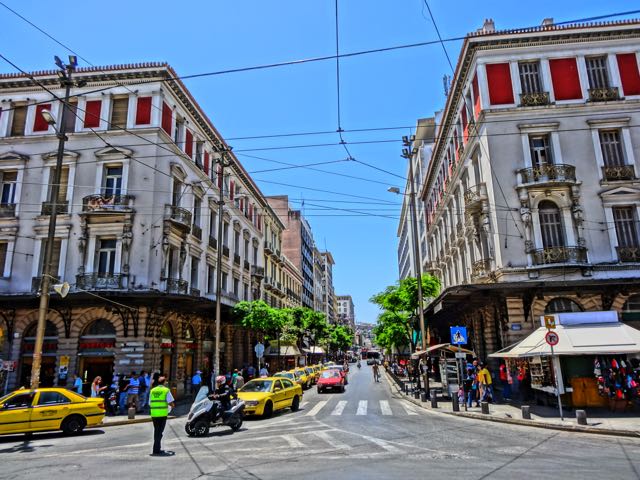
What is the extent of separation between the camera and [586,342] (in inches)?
664

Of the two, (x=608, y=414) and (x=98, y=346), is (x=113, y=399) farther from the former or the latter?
(x=608, y=414)

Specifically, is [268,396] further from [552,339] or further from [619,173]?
[619,173]

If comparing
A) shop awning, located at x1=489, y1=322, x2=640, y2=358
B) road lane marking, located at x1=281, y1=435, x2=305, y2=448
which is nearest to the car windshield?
road lane marking, located at x1=281, y1=435, x2=305, y2=448

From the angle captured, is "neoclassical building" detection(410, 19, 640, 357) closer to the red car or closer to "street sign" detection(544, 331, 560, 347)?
"street sign" detection(544, 331, 560, 347)

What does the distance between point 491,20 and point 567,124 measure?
1033 centimetres

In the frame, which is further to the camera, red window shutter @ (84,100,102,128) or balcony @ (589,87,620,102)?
red window shutter @ (84,100,102,128)

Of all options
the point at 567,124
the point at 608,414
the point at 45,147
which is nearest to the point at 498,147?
the point at 567,124

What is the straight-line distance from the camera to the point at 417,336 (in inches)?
1358

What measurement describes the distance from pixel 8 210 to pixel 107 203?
6397 millimetres

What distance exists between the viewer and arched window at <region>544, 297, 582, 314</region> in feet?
73.5

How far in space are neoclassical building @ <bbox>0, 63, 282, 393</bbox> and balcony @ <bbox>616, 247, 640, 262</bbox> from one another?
812 inches

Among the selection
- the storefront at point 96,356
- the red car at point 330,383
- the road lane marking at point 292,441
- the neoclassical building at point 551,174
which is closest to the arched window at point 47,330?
the storefront at point 96,356

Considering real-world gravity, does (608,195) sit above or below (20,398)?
above

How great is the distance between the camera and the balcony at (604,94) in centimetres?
2431
